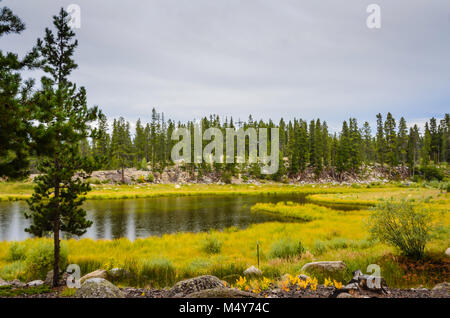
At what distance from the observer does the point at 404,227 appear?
33.7 feet

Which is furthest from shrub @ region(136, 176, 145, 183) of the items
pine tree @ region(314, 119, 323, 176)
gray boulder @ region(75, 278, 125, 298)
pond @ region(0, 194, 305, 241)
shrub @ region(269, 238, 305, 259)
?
gray boulder @ region(75, 278, 125, 298)

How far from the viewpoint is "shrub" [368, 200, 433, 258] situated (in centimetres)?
1016

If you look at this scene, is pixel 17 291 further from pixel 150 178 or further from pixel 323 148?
pixel 323 148

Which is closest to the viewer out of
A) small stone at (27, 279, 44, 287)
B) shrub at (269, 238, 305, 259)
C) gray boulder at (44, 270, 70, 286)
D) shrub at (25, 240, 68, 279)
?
small stone at (27, 279, 44, 287)

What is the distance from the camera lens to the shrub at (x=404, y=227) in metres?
10.2

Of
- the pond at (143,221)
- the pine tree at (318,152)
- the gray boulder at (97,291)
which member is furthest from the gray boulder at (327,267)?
the pine tree at (318,152)

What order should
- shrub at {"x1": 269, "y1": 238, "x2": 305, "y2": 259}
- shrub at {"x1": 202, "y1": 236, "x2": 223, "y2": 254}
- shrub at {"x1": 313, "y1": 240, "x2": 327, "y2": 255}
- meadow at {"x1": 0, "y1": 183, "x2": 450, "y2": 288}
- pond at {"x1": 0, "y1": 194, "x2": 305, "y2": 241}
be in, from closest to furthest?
meadow at {"x1": 0, "y1": 183, "x2": 450, "y2": 288} → shrub at {"x1": 269, "y1": 238, "x2": 305, "y2": 259} → shrub at {"x1": 313, "y1": 240, "x2": 327, "y2": 255} → shrub at {"x1": 202, "y1": 236, "x2": 223, "y2": 254} → pond at {"x1": 0, "y1": 194, "x2": 305, "y2": 241}

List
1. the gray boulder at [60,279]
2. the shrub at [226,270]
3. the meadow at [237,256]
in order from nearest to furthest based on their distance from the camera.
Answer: the meadow at [237,256]
the gray boulder at [60,279]
the shrub at [226,270]

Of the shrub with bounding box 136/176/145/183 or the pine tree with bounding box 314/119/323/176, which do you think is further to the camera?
the pine tree with bounding box 314/119/323/176

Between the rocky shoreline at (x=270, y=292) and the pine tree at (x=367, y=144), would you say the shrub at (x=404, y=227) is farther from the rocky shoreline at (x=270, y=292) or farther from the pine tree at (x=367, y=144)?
the pine tree at (x=367, y=144)

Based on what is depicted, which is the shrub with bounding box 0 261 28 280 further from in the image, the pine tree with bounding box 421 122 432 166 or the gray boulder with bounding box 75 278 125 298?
the pine tree with bounding box 421 122 432 166

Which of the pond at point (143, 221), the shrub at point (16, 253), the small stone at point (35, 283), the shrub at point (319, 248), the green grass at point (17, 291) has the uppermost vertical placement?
the green grass at point (17, 291)
